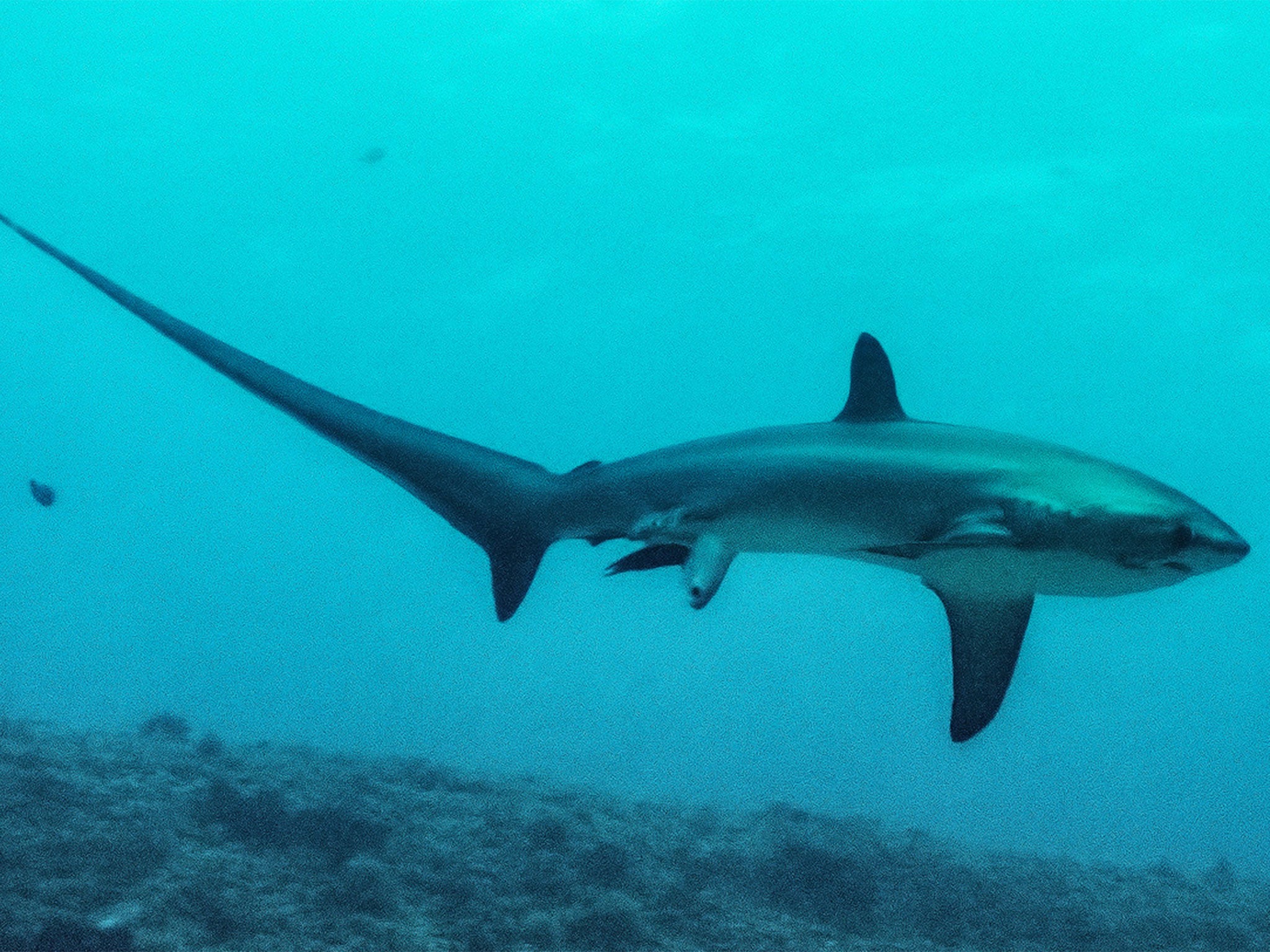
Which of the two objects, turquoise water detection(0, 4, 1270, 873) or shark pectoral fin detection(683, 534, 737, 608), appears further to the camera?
turquoise water detection(0, 4, 1270, 873)

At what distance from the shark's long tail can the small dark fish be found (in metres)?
14.0

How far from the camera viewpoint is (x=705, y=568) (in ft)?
13.4

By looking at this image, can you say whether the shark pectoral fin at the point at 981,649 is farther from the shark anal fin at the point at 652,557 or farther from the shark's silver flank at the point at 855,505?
the shark anal fin at the point at 652,557

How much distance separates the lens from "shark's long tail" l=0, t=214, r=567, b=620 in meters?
3.89

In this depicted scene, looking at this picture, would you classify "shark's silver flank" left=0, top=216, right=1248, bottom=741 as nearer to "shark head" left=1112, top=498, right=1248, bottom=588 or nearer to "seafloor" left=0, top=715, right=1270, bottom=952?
"shark head" left=1112, top=498, right=1248, bottom=588

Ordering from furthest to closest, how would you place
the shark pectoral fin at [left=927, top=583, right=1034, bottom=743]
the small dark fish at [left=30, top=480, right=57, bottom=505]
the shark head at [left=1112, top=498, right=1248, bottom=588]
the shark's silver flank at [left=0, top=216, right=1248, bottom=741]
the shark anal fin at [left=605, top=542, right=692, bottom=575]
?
the small dark fish at [left=30, top=480, right=57, bottom=505] → the shark pectoral fin at [left=927, top=583, right=1034, bottom=743] → the shark anal fin at [left=605, top=542, right=692, bottom=575] → the shark's silver flank at [left=0, top=216, right=1248, bottom=741] → the shark head at [left=1112, top=498, right=1248, bottom=588]

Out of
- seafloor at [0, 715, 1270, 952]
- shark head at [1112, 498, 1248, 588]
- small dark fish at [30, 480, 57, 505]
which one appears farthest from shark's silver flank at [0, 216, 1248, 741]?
small dark fish at [30, 480, 57, 505]

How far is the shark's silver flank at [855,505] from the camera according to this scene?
388 cm

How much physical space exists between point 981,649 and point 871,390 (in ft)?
4.45

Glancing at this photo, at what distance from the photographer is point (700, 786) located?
141ft

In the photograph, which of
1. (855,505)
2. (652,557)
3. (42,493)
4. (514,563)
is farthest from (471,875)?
(42,493)

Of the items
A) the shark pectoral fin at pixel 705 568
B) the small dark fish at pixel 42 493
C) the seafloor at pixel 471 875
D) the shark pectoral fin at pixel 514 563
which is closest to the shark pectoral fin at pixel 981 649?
the shark pectoral fin at pixel 705 568

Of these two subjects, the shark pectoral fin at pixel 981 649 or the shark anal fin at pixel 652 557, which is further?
the shark pectoral fin at pixel 981 649

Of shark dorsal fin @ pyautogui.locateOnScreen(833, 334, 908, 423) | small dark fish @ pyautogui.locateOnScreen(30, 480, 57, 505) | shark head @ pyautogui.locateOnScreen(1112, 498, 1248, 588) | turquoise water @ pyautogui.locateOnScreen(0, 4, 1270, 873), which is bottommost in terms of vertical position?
shark head @ pyautogui.locateOnScreen(1112, 498, 1248, 588)
